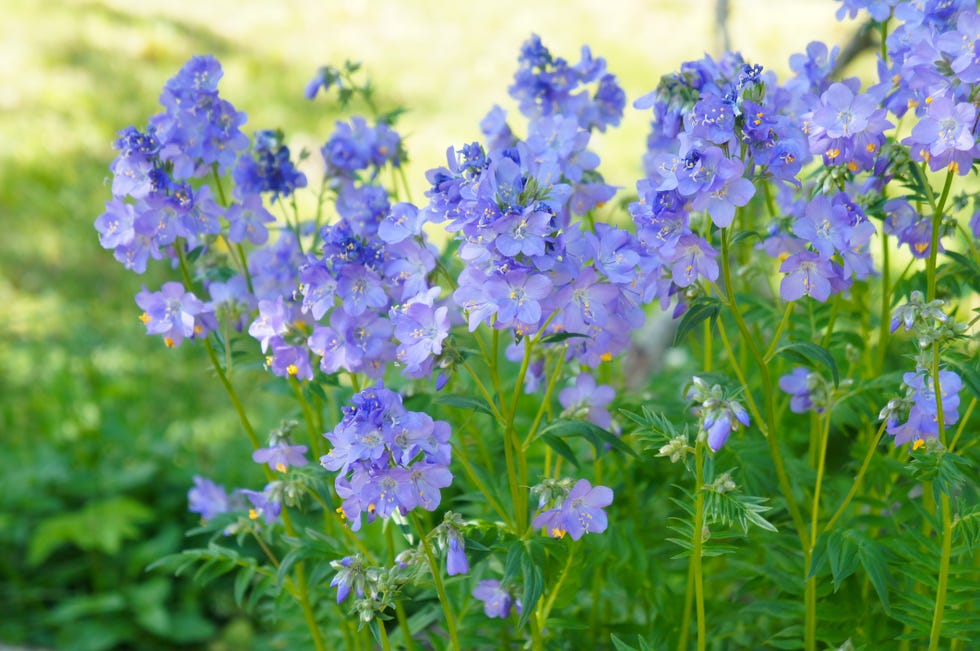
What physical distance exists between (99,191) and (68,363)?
5.90 ft

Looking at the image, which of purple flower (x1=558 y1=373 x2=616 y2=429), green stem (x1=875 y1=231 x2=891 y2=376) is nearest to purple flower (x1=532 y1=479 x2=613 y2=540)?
purple flower (x1=558 y1=373 x2=616 y2=429)

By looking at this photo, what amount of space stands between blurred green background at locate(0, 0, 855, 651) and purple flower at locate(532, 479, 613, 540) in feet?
5.58

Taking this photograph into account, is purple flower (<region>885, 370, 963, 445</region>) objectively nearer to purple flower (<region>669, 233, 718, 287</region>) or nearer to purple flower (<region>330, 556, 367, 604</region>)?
purple flower (<region>669, 233, 718, 287</region>)

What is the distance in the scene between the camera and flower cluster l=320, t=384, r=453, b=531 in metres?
1.55

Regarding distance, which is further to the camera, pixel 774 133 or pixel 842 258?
pixel 842 258

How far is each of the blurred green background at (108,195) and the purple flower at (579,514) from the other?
5.58 ft

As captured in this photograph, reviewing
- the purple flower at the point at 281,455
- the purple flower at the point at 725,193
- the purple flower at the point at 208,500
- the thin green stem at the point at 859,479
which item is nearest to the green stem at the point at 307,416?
the purple flower at the point at 281,455

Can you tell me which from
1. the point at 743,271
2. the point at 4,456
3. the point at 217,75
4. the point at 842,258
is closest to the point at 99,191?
the point at 4,456

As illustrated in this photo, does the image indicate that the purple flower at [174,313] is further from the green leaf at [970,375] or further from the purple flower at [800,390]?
the green leaf at [970,375]

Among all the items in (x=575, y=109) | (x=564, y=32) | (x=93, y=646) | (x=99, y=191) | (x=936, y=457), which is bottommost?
(x=936, y=457)

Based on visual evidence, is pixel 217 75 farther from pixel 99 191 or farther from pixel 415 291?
pixel 99 191

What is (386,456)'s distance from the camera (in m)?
1.56

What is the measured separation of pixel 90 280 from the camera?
16.8 ft

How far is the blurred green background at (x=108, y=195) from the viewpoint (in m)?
3.42
